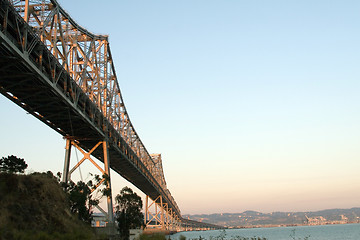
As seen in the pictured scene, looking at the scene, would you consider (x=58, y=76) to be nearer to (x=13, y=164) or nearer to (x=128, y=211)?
(x=13, y=164)

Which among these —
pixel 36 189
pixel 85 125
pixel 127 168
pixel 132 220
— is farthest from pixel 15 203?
pixel 127 168

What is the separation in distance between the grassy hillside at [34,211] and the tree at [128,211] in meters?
16.6

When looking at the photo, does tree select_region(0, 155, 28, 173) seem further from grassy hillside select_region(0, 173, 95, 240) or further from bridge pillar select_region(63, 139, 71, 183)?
grassy hillside select_region(0, 173, 95, 240)

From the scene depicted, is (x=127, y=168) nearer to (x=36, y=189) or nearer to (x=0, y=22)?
Result: (x=36, y=189)

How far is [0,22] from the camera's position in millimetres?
21031

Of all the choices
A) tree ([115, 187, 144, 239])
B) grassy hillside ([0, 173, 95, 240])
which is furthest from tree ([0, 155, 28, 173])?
tree ([115, 187, 144, 239])

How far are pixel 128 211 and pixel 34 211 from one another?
2296cm

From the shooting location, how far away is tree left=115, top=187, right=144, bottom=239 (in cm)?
4559

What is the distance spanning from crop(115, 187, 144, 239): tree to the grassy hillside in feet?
54.5

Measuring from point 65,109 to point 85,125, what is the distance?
18.2 feet

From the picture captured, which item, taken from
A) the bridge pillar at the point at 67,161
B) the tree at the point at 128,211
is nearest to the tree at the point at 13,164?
the bridge pillar at the point at 67,161

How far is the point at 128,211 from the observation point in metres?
46.9

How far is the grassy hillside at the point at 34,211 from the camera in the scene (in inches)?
860

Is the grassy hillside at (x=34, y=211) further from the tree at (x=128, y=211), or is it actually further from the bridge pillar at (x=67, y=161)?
the tree at (x=128, y=211)
